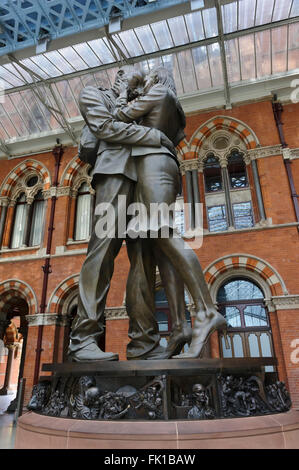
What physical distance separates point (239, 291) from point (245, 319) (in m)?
0.76

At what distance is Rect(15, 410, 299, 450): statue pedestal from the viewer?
158 cm

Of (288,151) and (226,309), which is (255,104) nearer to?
(288,151)

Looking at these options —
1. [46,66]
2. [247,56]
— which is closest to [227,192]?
[247,56]

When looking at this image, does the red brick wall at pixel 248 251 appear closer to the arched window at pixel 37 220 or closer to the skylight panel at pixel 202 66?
the arched window at pixel 37 220

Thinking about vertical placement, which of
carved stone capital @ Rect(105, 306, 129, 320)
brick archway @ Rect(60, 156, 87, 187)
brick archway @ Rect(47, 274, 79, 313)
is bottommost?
carved stone capital @ Rect(105, 306, 129, 320)

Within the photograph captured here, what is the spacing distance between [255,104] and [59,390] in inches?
422

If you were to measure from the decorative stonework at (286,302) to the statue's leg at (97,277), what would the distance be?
23.3 ft

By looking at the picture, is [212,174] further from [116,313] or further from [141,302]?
[141,302]

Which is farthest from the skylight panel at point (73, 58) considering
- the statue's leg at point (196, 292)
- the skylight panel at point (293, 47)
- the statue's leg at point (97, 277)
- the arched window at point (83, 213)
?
the statue's leg at point (196, 292)

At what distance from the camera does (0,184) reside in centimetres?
1304

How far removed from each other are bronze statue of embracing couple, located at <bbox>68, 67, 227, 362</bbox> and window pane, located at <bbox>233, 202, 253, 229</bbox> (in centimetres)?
772

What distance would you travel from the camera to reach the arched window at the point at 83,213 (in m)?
11.8

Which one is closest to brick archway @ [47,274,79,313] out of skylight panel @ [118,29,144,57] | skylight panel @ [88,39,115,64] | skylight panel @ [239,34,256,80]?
skylight panel @ [88,39,115,64]

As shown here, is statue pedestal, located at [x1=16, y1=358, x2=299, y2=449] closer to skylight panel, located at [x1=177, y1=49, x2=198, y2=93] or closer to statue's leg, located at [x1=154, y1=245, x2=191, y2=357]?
statue's leg, located at [x1=154, y1=245, x2=191, y2=357]
